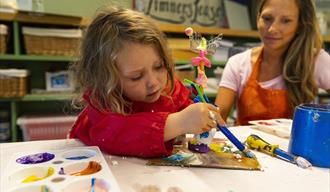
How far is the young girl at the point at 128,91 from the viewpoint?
1.79ft

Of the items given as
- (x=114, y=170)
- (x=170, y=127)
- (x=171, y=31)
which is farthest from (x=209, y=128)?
(x=171, y=31)

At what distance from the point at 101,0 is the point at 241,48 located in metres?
1.30

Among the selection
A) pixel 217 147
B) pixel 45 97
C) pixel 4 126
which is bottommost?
pixel 4 126

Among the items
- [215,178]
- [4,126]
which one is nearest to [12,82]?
[4,126]

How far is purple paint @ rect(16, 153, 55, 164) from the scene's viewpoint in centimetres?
47

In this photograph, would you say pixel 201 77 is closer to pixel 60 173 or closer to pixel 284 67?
pixel 60 173

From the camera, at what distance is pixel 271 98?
38.3 inches

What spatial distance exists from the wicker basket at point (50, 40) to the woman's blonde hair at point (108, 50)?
873 millimetres

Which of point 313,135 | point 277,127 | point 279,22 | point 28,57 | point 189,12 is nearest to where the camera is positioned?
point 313,135

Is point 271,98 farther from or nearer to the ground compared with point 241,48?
nearer to the ground

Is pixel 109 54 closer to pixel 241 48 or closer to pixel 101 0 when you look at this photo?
pixel 101 0

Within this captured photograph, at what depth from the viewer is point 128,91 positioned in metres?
0.64

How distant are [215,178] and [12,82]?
4.20 ft

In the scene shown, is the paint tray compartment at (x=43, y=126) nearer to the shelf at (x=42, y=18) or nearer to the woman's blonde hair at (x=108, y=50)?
the shelf at (x=42, y=18)
